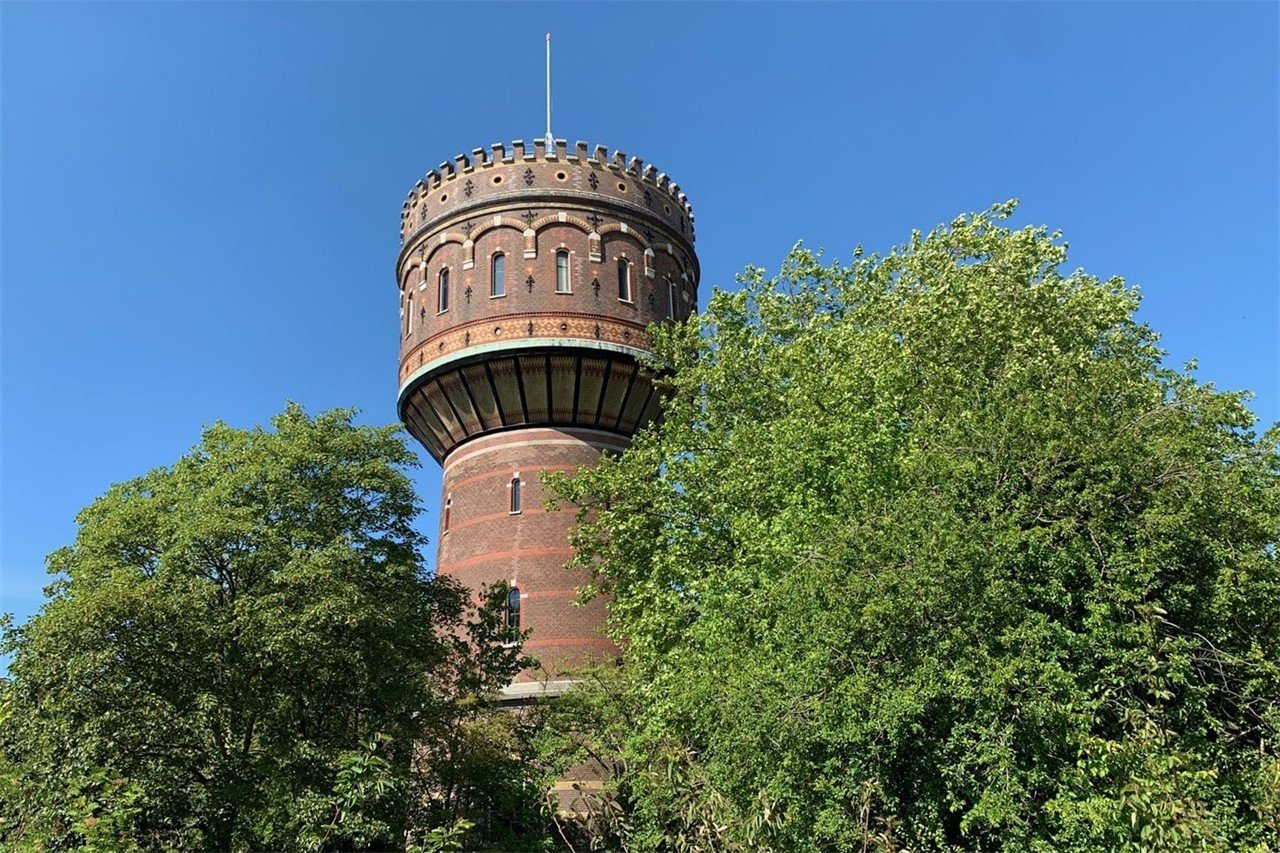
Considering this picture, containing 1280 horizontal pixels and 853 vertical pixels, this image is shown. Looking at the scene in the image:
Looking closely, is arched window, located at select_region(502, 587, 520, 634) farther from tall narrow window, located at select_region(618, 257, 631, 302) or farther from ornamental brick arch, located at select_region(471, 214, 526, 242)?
ornamental brick arch, located at select_region(471, 214, 526, 242)

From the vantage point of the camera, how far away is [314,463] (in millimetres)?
16266

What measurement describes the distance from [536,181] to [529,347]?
4900 mm

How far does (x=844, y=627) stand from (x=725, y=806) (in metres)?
2.36

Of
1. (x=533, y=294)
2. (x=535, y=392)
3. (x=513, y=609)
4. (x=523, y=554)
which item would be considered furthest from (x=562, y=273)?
(x=513, y=609)

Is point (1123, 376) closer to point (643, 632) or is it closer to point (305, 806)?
point (643, 632)

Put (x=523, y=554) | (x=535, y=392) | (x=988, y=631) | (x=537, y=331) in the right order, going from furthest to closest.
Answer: (x=535, y=392)
(x=537, y=331)
(x=523, y=554)
(x=988, y=631)

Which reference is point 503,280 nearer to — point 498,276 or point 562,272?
point 498,276

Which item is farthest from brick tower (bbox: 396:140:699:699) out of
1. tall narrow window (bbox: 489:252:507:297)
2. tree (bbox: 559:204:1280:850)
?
tree (bbox: 559:204:1280:850)

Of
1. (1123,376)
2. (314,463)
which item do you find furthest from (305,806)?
(1123,376)

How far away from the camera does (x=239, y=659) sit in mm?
14367

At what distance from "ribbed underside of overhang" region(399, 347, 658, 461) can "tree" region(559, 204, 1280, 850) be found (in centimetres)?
1052

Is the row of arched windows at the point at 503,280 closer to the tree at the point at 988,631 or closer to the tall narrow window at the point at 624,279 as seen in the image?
the tall narrow window at the point at 624,279

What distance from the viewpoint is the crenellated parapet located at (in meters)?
27.0

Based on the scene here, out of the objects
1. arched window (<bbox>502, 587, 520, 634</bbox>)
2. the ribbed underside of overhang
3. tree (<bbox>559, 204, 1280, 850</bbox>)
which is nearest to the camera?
tree (<bbox>559, 204, 1280, 850</bbox>)
